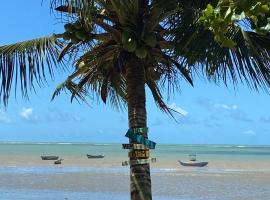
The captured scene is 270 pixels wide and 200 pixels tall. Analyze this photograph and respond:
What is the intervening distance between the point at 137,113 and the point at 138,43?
926 millimetres

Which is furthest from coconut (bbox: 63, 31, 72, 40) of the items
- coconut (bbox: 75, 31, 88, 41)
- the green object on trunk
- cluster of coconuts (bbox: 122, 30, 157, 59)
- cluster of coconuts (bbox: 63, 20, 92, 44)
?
the green object on trunk

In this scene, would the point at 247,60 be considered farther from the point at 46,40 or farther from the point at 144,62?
the point at 46,40

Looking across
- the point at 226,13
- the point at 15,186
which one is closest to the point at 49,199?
the point at 15,186

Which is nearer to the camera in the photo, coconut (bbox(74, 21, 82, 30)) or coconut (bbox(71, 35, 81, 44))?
coconut (bbox(74, 21, 82, 30))

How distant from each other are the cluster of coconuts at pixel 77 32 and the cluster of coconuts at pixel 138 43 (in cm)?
60

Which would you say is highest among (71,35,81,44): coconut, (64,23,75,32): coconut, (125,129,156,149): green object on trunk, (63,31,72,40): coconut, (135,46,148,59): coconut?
(64,23,75,32): coconut

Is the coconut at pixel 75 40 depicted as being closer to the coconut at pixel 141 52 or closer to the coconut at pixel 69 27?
the coconut at pixel 69 27

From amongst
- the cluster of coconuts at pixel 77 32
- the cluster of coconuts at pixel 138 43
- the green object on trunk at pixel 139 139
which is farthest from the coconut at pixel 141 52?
the green object on trunk at pixel 139 139

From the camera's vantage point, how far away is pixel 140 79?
6.50 m

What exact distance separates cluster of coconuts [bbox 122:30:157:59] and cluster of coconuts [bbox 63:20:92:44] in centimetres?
60

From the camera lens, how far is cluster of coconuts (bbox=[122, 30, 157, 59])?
5875 millimetres

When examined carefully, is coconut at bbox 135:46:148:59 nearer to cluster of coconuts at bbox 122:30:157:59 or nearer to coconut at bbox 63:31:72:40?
cluster of coconuts at bbox 122:30:157:59

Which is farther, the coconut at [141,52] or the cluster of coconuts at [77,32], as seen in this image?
the cluster of coconuts at [77,32]

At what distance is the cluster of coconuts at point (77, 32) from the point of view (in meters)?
6.25
